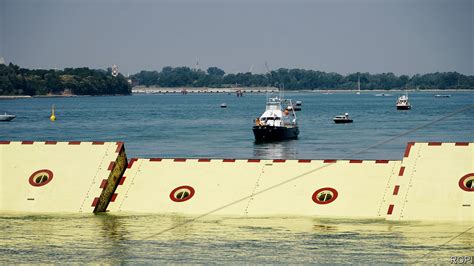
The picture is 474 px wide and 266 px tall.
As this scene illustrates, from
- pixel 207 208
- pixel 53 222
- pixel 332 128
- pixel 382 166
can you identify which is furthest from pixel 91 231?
pixel 332 128

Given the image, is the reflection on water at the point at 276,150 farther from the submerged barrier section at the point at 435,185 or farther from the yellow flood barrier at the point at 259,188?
the submerged barrier section at the point at 435,185

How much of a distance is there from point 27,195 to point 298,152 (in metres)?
51.9

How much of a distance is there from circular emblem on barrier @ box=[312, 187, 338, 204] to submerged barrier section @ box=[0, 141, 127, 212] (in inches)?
206

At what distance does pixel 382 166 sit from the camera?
80.4 ft

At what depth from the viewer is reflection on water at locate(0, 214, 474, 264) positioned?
19.4 m

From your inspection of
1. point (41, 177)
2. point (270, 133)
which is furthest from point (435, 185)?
point (270, 133)

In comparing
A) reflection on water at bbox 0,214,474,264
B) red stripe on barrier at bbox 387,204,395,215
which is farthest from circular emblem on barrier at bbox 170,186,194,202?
red stripe on barrier at bbox 387,204,395,215

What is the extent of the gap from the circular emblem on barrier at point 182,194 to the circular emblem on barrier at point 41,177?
3266 millimetres

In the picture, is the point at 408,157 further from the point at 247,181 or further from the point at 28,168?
the point at 28,168

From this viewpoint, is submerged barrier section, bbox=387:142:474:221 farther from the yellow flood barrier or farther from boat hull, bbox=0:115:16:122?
boat hull, bbox=0:115:16:122

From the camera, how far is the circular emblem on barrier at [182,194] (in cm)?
2462

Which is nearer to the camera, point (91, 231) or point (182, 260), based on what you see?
point (182, 260)

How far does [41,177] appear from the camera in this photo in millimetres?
25531

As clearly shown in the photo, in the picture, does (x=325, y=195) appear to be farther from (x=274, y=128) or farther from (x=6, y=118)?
(x=6, y=118)
